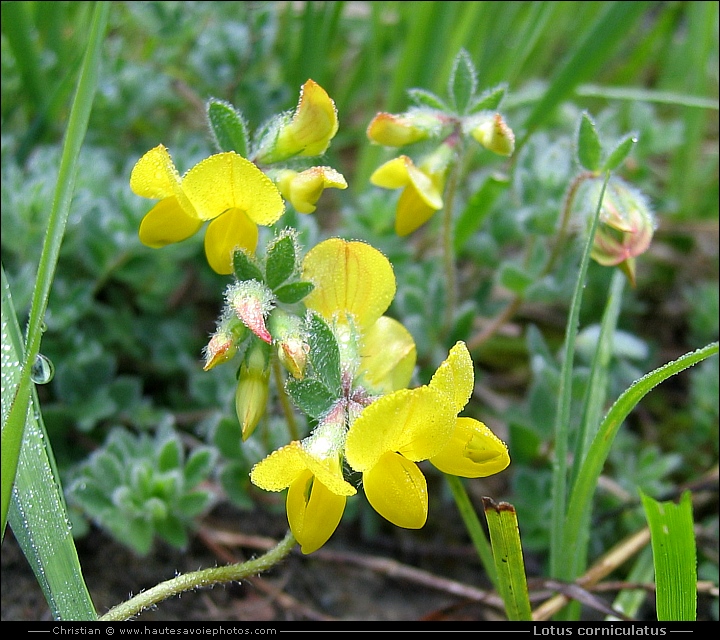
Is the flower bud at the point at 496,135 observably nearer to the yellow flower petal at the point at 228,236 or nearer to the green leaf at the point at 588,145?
the green leaf at the point at 588,145

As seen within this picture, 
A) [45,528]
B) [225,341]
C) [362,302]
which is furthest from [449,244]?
[45,528]

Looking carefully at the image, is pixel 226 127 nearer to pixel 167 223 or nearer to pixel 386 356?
pixel 167 223

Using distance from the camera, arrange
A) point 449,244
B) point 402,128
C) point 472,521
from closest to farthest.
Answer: point 472,521 < point 402,128 < point 449,244

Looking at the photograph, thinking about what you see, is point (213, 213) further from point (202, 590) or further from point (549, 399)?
point (549, 399)

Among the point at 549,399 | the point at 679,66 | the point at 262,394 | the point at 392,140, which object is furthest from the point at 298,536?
the point at 679,66

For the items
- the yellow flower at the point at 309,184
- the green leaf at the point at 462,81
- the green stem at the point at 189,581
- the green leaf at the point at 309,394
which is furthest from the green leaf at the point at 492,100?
the green stem at the point at 189,581
